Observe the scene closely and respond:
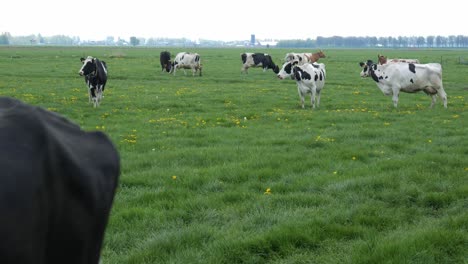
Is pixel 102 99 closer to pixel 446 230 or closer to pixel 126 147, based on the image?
pixel 126 147

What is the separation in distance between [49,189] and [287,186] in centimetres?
688

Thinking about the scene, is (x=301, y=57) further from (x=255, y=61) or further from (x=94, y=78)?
(x=94, y=78)

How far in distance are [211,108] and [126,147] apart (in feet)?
23.2

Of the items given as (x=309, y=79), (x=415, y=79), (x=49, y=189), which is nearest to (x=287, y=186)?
(x=49, y=189)

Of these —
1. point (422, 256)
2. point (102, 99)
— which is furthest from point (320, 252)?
point (102, 99)

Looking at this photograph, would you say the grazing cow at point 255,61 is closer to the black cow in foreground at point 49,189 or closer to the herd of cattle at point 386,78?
the herd of cattle at point 386,78

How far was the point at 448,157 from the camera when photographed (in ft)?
32.2

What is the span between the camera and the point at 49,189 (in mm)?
1321

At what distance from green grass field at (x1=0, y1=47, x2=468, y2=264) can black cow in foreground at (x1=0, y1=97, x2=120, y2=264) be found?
3962mm

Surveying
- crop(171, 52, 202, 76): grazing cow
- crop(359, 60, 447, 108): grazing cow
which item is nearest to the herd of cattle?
crop(359, 60, 447, 108): grazing cow

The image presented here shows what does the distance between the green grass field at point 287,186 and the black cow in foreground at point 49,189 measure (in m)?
3.96

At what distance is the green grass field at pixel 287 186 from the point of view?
5645mm

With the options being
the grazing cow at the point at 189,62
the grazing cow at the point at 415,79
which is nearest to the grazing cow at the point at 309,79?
the grazing cow at the point at 415,79

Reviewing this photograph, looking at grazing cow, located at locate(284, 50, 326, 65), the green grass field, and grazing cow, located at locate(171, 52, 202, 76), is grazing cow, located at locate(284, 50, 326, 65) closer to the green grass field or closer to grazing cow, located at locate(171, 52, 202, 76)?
grazing cow, located at locate(171, 52, 202, 76)
